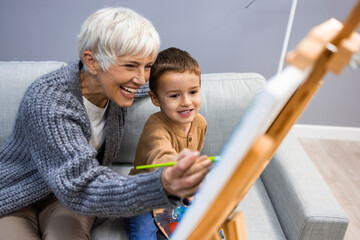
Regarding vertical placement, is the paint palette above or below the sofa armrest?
below

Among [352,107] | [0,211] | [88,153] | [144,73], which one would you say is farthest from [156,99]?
[352,107]

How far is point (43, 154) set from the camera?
3.47 ft

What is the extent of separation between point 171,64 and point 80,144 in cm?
42

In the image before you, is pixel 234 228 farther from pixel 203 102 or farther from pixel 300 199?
pixel 203 102

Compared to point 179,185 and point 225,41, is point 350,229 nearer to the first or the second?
point 225,41

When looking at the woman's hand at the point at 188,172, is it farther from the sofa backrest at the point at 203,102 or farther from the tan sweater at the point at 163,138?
the sofa backrest at the point at 203,102

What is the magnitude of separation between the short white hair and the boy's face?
0.47ft

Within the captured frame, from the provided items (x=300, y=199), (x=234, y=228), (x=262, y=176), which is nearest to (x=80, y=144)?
(x=234, y=228)

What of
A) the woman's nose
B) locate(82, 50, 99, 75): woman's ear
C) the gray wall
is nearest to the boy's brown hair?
the woman's nose

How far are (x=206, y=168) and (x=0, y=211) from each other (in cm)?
79

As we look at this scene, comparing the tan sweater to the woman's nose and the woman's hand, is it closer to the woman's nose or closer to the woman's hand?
the woman's nose

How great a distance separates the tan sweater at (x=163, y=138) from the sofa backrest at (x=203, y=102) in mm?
233

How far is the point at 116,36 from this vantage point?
3.37ft

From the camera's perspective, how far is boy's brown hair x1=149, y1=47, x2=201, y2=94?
1207 millimetres
